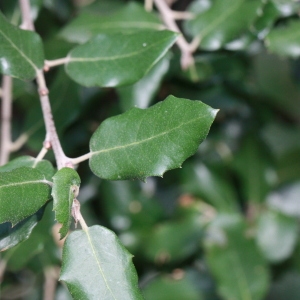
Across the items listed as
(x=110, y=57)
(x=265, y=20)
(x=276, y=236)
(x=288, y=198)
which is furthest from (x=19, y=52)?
(x=288, y=198)

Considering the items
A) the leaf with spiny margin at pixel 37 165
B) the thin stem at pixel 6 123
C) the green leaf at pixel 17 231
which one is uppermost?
the leaf with spiny margin at pixel 37 165

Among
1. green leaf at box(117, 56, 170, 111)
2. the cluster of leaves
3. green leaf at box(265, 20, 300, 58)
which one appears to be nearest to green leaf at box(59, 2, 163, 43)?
the cluster of leaves

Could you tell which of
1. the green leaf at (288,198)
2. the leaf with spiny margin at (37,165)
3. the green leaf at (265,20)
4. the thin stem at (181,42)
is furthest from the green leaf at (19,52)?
the green leaf at (288,198)

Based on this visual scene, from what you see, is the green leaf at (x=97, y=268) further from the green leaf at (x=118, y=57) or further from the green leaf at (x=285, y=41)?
the green leaf at (x=285, y=41)

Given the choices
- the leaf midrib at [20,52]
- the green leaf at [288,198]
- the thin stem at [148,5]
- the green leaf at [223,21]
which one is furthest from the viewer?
the green leaf at [288,198]

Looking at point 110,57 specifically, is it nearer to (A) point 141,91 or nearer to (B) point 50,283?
(A) point 141,91

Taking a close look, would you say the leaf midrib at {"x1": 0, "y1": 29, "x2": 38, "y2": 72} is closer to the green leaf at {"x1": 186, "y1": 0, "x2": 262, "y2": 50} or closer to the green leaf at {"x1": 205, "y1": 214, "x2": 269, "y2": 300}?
the green leaf at {"x1": 186, "y1": 0, "x2": 262, "y2": 50}

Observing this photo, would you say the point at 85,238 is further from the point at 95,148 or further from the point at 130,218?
the point at 130,218

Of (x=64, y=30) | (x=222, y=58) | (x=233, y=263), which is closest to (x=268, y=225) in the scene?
(x=233, y=263)
